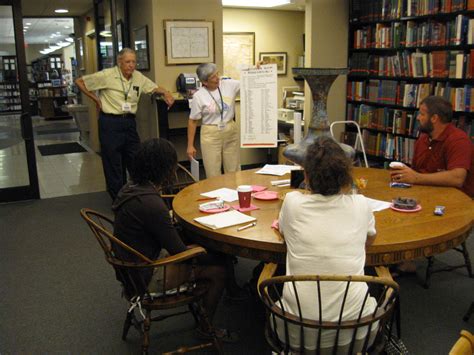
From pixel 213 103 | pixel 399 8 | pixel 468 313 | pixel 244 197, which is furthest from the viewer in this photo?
pixel 399 8

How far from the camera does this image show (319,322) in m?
1.66

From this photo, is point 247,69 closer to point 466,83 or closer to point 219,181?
point 219,181

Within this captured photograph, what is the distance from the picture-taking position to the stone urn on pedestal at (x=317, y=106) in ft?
8.30

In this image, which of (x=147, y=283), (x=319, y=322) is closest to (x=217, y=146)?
(x=147, y=283)

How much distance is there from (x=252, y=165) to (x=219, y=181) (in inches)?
146

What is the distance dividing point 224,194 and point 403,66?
3.49m

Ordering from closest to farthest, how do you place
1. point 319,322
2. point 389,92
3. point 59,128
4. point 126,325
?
1. point 319,322
2. point 126,325
3. point 389,92
4. point 59,128

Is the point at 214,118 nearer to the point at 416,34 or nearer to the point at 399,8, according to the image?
the point at 416,34

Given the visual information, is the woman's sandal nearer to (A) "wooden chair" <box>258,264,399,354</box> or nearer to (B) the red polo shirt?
(A) "wooden chair" <box>258,264,399,354</box>

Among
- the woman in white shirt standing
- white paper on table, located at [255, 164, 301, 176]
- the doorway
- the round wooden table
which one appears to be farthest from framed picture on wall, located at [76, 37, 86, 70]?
the woman in white shirt standing

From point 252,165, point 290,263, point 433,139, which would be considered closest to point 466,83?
point 433,139

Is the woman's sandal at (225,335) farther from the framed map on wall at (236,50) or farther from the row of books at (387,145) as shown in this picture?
the framed map on wall at (236,50)

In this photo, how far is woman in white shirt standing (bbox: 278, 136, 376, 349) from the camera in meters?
1.69

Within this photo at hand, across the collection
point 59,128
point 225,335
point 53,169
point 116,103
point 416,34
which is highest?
point 416,34
